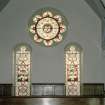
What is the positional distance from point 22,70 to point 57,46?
181cm

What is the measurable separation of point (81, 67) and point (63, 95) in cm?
141

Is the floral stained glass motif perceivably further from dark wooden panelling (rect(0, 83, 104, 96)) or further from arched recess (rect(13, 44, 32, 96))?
arched recess (rect(13, 44, 32, 96))

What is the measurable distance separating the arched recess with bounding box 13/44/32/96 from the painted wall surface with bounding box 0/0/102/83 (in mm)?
208

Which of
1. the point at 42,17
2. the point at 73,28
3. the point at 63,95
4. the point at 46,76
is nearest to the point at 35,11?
the point at 42,17

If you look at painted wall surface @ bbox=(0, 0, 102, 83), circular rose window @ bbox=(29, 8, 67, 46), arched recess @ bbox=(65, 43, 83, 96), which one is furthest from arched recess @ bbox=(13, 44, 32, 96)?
arched recess @ bbox=(65, 43, 83, 96)

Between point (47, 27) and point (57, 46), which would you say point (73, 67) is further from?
point (47, 27)

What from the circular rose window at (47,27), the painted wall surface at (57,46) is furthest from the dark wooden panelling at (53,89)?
the circular rose window at (47,27)

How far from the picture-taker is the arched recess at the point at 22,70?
44.4ft

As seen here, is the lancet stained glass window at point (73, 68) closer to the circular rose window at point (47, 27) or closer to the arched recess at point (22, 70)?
the circular rose window at point (47, 27)

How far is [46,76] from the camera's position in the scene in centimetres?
1339

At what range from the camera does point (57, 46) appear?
1351 cm

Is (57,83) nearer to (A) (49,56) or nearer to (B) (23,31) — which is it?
(A) (49,56)

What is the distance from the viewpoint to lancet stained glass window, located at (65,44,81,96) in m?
13.6

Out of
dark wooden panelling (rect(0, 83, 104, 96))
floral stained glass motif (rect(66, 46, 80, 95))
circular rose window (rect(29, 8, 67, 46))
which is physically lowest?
dark wooden panelling (rect(0, 83, 104, 96))
